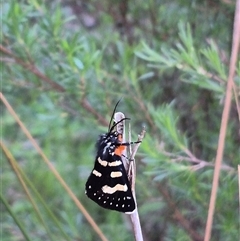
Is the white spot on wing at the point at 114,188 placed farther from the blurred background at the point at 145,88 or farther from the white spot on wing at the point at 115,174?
the blurred background at the point at 145,88

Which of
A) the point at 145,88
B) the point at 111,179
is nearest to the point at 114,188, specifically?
the point at 111,179

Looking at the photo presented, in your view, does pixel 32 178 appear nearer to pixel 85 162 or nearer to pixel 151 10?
pixel 85 162

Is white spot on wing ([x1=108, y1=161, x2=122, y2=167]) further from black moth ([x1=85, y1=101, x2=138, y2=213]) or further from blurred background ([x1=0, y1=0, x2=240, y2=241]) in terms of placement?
blurred background ([x1=0, y1=0, x2=240, y2=241])

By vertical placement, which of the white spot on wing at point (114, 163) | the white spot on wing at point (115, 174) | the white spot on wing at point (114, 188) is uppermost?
the white spot on wing at point (114, 163)

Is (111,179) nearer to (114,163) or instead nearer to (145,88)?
(114,163)

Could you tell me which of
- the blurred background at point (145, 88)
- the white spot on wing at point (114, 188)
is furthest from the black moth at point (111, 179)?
the blurred background at point (145, 88)

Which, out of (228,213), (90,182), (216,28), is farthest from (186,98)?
(90,182)

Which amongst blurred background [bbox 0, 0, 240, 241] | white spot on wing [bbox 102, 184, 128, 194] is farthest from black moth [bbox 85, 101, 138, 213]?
blurred background [bbox 0, 0, 240, 241]
